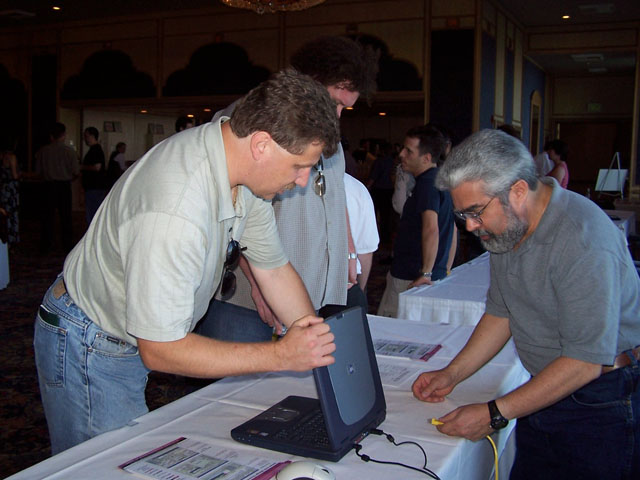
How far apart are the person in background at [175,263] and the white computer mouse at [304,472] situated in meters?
0.17

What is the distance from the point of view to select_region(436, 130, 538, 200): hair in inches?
53.6

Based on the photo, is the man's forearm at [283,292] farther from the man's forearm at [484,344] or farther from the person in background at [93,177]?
the person in background at [93,177]

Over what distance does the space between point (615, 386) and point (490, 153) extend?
60 cm

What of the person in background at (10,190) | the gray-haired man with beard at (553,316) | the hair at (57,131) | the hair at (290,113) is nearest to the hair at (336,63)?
the gray-haired man with beard at (553,316)

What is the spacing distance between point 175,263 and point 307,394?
1.92 ft

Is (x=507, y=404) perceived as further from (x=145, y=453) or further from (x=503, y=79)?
(x=503, y=79)

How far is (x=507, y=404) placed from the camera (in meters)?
1.35

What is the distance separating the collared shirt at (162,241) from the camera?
107cm

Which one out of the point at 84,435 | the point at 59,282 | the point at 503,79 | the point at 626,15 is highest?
the point at 626,15

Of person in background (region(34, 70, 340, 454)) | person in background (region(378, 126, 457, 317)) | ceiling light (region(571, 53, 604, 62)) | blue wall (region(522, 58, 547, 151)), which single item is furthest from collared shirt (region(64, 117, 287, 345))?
ceiling light (region(571, 53, 604, 62))

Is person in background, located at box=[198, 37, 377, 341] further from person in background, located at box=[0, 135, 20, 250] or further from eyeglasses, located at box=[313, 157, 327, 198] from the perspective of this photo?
person in background, located at box=[0, 135, 20, 250]

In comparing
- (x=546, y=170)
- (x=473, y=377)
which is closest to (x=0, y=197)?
(x=546, y=170)

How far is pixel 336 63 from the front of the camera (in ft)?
6.40

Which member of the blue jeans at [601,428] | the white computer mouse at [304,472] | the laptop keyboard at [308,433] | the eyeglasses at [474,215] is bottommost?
the blue jeans at [601,428]
